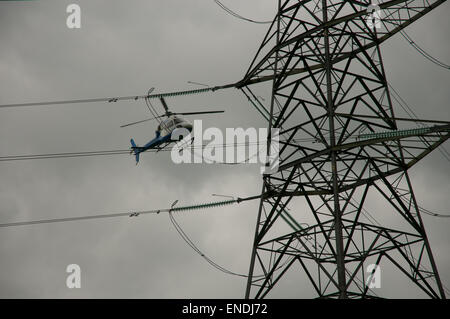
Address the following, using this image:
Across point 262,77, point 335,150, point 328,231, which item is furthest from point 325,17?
point 328,231

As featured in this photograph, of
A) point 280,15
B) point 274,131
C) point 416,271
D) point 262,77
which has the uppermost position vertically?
point 280,15

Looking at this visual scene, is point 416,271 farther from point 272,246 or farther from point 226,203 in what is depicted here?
point 226,203

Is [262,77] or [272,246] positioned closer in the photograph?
[272,246]

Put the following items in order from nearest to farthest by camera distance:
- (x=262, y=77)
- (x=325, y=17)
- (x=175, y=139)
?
(x=325, y=17), (x=262, y=77), (x=175, y=139)
